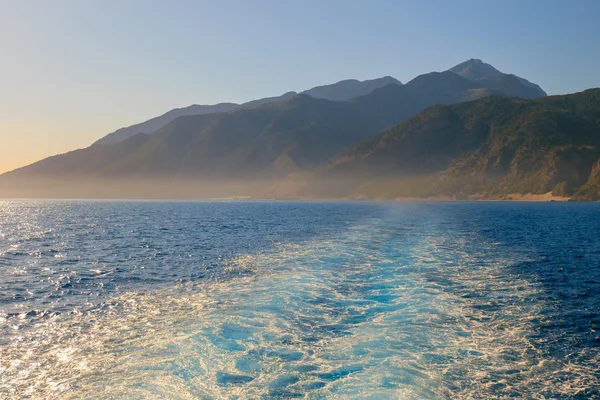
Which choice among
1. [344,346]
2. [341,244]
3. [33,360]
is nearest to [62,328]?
[33,360]

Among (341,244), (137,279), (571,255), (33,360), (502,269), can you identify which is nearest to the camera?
(33,360)

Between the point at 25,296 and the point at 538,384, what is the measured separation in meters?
26.5

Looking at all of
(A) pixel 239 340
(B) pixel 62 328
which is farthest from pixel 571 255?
(B) pixel 62 328

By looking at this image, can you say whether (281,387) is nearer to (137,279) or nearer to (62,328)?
(62,328)

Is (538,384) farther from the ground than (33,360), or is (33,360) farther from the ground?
(33,360)

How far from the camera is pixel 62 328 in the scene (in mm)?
19484

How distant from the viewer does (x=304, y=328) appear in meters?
19.2

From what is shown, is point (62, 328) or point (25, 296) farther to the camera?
point (25, 296)

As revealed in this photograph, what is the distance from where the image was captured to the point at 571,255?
4241 cm

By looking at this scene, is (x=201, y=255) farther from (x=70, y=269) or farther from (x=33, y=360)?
(x=33, y=360)

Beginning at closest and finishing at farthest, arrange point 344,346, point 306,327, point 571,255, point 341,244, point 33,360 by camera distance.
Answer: point 33,360 → point 344,346 → point 306,327 → point 571,255 → point 341,244

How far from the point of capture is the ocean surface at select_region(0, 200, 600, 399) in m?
13.5

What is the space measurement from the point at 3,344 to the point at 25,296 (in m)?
10.0

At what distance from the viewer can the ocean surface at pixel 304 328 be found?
44.3 ft
